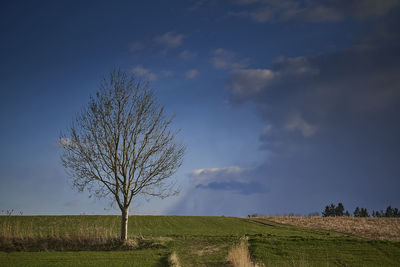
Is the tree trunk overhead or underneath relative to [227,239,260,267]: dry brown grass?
overhead

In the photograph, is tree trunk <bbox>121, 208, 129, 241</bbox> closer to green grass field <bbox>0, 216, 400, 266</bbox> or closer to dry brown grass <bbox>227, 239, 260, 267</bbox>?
green grass field <bbox>0, 216, 400, 266</bbox>

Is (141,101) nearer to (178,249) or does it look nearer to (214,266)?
(178,249)

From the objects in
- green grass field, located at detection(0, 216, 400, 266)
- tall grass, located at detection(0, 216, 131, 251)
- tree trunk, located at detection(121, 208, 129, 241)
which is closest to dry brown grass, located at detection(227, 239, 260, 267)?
green grass field, located at detection(0, 216, 400, 266)

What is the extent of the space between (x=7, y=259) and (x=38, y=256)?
5.41 feet

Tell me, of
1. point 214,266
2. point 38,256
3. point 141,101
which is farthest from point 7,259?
point 141,101

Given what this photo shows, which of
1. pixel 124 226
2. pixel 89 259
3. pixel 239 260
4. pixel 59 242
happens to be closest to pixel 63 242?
pixel 59 242

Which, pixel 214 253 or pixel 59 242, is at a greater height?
pixel 59 242

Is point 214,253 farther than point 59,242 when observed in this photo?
No

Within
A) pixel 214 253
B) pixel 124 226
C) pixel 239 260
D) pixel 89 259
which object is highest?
pixel 124 226

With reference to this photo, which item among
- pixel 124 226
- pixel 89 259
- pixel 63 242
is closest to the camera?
pixel 89 259

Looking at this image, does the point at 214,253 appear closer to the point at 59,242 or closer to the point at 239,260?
the point at 239,260

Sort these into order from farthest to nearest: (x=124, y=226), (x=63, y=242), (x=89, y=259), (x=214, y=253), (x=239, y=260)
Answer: (x=124, y=226) → (x=63, y=242) → (x=214, y=253) → (x=89, y=259) → (x=239, y=260)

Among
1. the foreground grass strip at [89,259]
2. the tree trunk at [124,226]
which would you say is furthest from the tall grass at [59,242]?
the foreground grass strip at [89,259]

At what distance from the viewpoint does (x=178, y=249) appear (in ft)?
71.5
